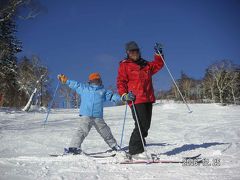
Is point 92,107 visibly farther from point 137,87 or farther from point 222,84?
point 222,84

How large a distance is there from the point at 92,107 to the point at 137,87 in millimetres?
1371

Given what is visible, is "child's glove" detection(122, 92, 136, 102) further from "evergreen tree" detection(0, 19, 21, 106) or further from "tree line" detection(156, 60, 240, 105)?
"tree line" detection(156, 60, 240, 105)

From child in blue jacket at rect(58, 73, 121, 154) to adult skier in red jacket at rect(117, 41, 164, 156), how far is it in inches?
37.3

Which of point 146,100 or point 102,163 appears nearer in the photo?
point 102,163

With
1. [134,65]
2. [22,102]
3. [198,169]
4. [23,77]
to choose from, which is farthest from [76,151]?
[22,102]

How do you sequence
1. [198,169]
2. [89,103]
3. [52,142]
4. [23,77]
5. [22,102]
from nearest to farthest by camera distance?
1. [198,169]
2. [89,103]
3. [52,142]
4. [23,77]
5. [22,102]

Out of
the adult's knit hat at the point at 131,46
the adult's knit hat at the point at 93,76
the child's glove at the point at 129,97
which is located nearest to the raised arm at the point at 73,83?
the adult's knit hat at the point at 93,76

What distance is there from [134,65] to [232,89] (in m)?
59.2

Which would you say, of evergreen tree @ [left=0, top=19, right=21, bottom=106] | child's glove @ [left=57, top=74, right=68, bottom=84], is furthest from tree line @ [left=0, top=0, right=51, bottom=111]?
child's glove @ [left=57, top=74, right=68, bottom=84]

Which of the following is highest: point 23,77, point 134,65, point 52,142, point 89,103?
point 23,77

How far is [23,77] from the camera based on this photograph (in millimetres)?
42531

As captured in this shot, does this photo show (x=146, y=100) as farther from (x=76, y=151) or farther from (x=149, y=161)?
(x=76, y=151)

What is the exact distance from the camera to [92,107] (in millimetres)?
6465

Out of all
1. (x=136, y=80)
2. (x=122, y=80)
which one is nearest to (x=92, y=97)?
(x=122, y=80)
